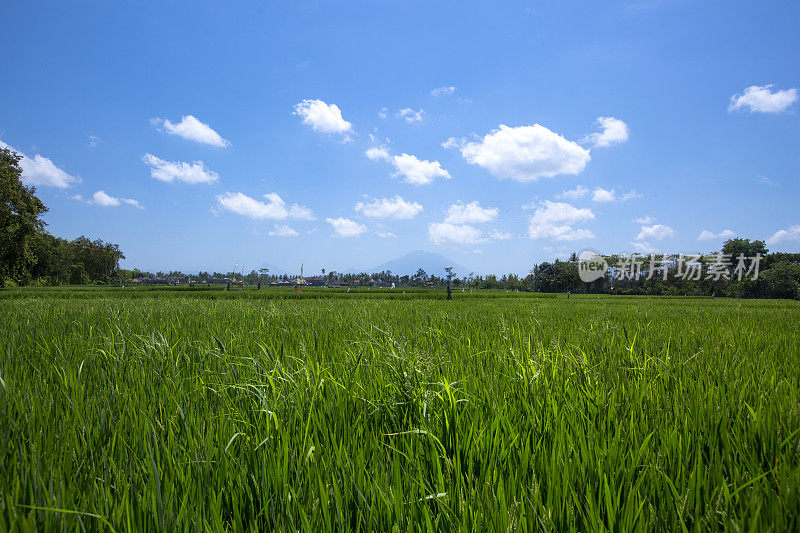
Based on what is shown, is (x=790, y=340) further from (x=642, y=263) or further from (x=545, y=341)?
(x=642, y=263)

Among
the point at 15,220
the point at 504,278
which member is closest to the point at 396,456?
the point at 15,220

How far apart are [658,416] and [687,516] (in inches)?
26.1

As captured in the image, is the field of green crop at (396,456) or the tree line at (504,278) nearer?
the field of green crop at (396,456)

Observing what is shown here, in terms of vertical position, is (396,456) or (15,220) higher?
(15,220)

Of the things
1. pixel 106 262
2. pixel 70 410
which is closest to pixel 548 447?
pixel 70 410

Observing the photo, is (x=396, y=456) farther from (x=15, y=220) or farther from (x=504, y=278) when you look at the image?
(x=504, y=278)

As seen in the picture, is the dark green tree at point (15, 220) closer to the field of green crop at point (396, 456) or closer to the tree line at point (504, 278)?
the tree line at point (504, 278)

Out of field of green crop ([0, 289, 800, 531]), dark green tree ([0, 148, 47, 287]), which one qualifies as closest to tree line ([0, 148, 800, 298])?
dark green tree ([0, 148, 47, 287])

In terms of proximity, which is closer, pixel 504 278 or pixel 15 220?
pixel 15 220

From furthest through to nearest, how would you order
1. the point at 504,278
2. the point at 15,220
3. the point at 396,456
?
the point at 504,278, the point at 15,220, the point at 396,456

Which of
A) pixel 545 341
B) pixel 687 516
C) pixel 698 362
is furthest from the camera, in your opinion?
pixel 545 341

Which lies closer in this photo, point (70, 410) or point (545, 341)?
point (70, 410)

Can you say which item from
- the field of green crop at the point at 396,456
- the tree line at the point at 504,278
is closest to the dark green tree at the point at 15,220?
the tree line at the point at 504,278

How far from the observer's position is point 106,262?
8394cm
